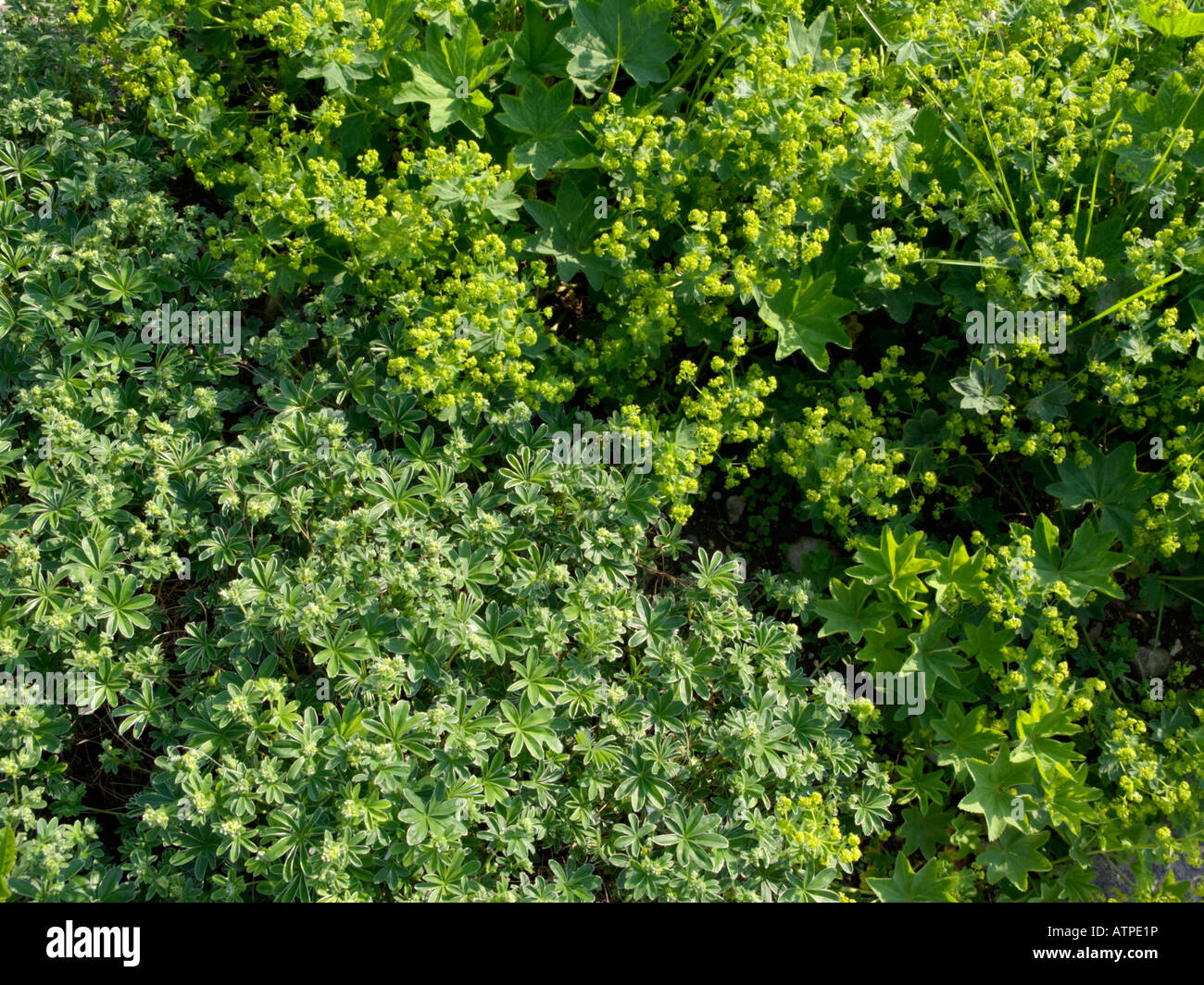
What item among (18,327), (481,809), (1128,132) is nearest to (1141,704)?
(1128,132)

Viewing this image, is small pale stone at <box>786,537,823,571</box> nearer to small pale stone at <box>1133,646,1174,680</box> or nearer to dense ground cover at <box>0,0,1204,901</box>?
dense ground cover at <box>0,0,1204,901</box>

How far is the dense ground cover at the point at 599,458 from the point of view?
11.5 feet

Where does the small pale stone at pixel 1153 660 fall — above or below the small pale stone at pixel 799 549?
below

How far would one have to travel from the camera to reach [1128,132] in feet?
14.0

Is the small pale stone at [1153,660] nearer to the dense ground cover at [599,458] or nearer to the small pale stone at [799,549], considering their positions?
the dense ground cover at [599,458]

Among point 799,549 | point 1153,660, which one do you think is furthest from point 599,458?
point 1153,660

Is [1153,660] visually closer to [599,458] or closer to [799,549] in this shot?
[799,549]

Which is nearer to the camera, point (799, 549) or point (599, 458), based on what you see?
point (599, 458)

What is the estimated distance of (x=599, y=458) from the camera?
4.08 metres

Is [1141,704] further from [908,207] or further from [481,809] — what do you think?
[481,809]

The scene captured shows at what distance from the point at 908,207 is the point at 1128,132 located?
97cm

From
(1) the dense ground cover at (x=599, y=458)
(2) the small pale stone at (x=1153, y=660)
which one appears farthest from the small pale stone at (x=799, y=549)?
(2) the small pale stone at (x=1153, y=660)

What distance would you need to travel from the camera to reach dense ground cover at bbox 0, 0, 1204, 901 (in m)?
3.52

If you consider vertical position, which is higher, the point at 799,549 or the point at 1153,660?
the point at 799,549
